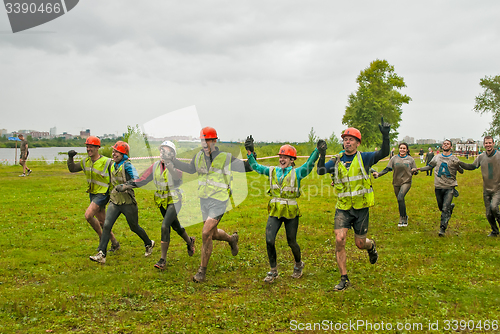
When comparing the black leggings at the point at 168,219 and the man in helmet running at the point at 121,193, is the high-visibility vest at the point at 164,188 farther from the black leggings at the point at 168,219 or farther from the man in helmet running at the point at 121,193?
the man in helmet running at the point at 121,193

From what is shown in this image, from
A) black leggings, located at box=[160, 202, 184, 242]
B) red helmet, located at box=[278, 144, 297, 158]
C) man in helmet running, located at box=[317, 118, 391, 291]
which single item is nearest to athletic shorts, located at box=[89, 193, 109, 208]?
black leggings, located at box=[160, 202, 184, 242]

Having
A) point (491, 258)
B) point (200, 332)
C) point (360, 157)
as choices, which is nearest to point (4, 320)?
point (200, 332)

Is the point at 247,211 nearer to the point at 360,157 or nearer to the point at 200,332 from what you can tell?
the point at 360,157

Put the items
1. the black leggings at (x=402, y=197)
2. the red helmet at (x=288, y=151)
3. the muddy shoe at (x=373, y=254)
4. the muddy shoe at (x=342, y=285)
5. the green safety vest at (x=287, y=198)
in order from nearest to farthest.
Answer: the muddy shoe at (x=342, y=285), the green safety vest at (x=287, y=198), the red helmet at (x=288, y=151), the muddy shoe at (x=373, y=254), the black leggings at (x=402, y=197)

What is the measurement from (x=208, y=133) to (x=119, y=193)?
7.93 feet

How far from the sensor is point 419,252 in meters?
8.73

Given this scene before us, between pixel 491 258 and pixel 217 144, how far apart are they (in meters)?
5.91

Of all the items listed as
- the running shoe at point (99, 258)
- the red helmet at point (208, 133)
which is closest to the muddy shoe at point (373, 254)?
the red helmet at point (208, 133)

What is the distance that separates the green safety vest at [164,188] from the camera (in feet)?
25.8

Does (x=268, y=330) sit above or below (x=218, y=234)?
below

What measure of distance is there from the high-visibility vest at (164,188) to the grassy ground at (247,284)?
4.31ft

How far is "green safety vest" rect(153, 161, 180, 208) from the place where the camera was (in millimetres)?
7879

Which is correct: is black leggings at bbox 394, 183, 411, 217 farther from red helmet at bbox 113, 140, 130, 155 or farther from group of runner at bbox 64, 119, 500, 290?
red helmet at bbox 113, 140, 130, 155

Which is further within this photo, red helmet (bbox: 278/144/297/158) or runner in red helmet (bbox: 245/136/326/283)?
red helmet (bbox: 278/144/297/158)
